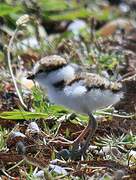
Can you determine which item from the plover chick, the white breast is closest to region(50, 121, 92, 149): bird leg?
the plover chick

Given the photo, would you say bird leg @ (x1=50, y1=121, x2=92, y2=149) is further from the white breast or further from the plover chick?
the white breast

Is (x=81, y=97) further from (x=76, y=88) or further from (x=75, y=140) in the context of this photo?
(x=75, y=140)

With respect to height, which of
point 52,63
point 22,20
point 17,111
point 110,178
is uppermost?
point 22,20

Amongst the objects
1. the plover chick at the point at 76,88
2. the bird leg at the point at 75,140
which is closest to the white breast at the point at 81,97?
the plover chick at the point at 76,88

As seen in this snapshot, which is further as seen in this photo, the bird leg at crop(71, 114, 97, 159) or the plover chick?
the bird leg at crop(71, 114, 97, 159)

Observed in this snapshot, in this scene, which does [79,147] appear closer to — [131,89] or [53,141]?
[53,141]

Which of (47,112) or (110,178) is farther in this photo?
(47,112)

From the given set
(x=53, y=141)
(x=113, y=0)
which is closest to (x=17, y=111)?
(x=53, y=141)

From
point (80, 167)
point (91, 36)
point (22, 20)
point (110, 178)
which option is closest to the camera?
point (110, 178)

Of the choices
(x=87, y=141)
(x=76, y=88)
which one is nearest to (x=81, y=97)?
(x=76, y=88)

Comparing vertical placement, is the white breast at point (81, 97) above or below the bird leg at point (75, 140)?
above

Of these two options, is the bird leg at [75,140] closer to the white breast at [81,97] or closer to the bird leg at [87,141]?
the bird leg at [87,141]
